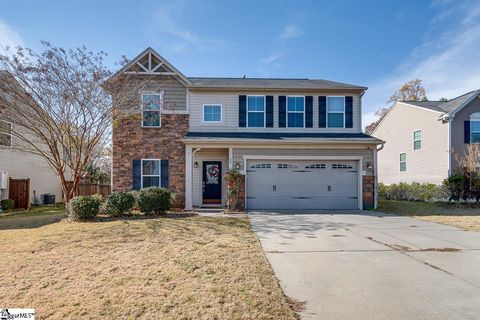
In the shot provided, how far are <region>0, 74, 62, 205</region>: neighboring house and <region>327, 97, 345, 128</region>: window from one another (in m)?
14.0

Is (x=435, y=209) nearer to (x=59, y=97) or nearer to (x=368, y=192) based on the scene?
(x=368, y=192)

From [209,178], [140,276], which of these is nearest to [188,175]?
[209,178]

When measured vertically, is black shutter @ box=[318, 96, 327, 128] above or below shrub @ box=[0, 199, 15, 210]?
above

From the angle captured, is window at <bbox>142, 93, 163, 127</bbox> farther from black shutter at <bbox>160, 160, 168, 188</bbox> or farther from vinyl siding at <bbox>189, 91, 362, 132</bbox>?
black shutter at <bbox>160, 160, 168, 188</bbox>

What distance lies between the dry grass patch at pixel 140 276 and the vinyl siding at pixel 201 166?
6138 millimetres

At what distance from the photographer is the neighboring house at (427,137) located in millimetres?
16156

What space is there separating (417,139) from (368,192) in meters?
8.50

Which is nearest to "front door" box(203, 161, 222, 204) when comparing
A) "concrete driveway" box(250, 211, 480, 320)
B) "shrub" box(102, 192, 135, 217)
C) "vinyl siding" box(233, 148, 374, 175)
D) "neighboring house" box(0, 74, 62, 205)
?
Answer: "vinyl siding" box(233, 148, 374, 175)

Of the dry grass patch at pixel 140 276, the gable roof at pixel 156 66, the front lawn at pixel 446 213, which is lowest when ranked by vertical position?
the front lawn at pixel 446 213

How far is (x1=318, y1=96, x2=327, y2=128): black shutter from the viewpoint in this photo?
14.0m

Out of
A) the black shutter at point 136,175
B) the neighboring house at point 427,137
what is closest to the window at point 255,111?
the black shutter at point 136,175

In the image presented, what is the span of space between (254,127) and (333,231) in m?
6.95

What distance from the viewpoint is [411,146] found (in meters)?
19.4

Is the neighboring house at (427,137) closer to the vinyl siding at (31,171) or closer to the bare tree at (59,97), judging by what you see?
the bare tree at (59,97)
